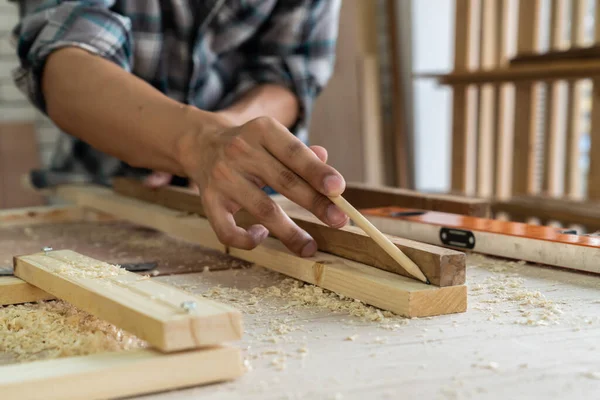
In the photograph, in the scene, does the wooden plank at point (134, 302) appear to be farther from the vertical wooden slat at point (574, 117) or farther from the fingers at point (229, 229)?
the vertical wooden slat at point (574, 117)

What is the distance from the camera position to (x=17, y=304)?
36.2 inches

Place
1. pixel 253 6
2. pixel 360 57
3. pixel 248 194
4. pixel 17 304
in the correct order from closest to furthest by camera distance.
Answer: pixel 17 304, pixel 248 194, pixel 253 6, pixel 360 57

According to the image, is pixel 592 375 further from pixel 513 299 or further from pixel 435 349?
pixel 513 299

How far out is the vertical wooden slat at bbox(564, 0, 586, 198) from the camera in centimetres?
305

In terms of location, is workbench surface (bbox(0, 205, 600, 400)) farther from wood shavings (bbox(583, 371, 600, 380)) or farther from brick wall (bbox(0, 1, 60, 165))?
brick wall (bbox(0, 1, 60, 165))

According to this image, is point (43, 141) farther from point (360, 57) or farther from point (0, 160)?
point (360, 57)

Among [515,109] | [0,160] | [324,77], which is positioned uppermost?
[324,77]

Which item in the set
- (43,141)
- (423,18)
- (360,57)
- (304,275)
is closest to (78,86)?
(304,275)

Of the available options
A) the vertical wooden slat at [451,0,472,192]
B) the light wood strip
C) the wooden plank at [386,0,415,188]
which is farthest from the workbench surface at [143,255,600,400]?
the wooden plank at [386,0,415,188]

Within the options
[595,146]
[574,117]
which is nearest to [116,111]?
[595,146]

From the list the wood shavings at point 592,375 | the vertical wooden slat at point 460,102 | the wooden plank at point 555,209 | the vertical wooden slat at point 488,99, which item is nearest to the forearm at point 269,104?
the wooden plank at point 555,209

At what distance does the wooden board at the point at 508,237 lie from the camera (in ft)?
3.27

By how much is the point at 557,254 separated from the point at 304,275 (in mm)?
382

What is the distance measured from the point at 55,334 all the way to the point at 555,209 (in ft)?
6.39
